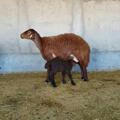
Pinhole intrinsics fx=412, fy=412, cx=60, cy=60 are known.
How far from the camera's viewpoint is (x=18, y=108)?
533 centimetres

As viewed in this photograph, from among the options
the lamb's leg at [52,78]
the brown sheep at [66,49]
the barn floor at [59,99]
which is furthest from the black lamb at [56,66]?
the brown sheep at [66,49]

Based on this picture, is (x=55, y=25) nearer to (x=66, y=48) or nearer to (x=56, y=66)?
(x=66, y=48)

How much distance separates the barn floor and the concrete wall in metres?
0.65

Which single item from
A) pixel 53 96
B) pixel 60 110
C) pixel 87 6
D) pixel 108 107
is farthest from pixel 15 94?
pixel 87 6

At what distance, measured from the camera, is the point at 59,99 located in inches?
227

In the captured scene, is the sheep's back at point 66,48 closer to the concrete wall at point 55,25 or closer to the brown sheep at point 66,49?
the brown sheep at point 66,49

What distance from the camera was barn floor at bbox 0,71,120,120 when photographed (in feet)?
16.6

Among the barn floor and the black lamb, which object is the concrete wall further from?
the black lamb

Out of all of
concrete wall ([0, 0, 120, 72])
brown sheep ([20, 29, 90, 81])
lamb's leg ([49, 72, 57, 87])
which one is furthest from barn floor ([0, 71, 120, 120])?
concrete wall ([0, 0, 120, 72])

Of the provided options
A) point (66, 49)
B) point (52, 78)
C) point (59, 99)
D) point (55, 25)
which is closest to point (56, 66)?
point (52, 78)

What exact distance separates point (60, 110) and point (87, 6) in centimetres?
309

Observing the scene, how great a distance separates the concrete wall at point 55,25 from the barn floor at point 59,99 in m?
0.65

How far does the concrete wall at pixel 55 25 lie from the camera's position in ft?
25.3

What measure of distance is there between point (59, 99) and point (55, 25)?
2.39m
